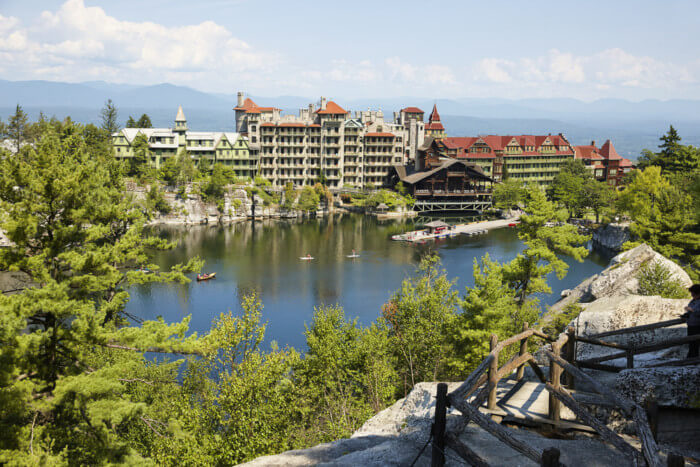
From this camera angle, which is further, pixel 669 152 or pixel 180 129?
pixel 180 129

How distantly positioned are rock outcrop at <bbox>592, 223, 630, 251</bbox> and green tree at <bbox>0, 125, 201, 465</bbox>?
67.7 meters

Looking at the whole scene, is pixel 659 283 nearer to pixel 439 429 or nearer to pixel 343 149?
pixel 439 429

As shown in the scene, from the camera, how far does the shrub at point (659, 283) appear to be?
29.4 m

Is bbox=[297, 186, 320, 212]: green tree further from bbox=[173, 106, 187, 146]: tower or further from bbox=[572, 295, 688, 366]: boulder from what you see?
bbox=[572, 295, 688, 366]: boulder

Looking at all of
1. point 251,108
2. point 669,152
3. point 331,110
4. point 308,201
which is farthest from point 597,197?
point 251,108

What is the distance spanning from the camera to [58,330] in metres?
15.5

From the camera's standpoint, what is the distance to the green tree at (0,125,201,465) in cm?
1439

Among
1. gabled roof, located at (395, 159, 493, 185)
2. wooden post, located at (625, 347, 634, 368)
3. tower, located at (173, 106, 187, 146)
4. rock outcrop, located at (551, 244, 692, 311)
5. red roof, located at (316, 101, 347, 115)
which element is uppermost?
red roof, located at (316, 101, 347, 115)

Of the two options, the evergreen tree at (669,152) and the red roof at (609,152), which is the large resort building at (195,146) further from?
the red roof at (609,152)

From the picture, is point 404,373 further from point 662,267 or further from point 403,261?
point 403,261

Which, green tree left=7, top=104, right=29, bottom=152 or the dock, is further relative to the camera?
green tree left=7, top=104, right=29, bottom=152

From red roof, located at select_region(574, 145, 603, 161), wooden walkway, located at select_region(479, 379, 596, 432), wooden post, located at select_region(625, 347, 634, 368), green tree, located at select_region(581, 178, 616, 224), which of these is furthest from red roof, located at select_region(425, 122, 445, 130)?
wooden walkway, located at select_region(479, 379, 596, 432)

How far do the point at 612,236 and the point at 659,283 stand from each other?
47.2 meters

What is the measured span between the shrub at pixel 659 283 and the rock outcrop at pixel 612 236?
4028cm
